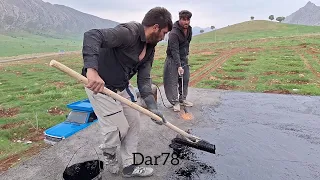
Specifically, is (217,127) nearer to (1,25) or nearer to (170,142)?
(170,142)

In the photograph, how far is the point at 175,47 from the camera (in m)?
6.86

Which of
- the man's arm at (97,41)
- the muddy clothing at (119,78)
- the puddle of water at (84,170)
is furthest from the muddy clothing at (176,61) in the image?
the puddle of water at (84,170)

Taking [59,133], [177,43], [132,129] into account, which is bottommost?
[59,133]

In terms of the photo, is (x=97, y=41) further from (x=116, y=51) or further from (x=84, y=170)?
(x=84, y=170)

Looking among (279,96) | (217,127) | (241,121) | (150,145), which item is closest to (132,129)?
(150,145)

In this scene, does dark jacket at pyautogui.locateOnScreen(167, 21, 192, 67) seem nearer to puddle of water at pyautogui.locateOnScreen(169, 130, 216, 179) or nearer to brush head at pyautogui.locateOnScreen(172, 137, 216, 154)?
puddle of water at pyautogui.locateOnScreen(169, 130, 216, 179)

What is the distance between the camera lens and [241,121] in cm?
629

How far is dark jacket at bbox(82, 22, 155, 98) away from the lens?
3.04 m

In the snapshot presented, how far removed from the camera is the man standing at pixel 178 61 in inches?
267

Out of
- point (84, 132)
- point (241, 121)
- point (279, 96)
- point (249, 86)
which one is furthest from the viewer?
point (249, 86)

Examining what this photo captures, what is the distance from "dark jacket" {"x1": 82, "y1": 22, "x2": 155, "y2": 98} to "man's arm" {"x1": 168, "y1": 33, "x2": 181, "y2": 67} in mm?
2869

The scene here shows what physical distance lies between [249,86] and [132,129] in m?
7.70

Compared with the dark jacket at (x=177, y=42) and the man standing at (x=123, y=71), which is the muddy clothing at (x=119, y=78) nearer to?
the man standing at (x=123, y=71)

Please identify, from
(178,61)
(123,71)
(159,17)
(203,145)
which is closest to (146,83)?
(123,71)
